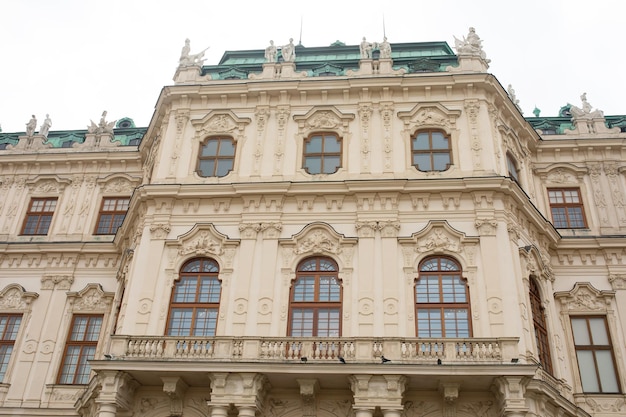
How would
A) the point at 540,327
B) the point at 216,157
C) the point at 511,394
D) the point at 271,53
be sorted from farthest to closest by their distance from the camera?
the point at 271,53 → the point at 216,157 → the point at 540,327 → the point at 511,394

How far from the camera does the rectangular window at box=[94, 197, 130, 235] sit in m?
27.0

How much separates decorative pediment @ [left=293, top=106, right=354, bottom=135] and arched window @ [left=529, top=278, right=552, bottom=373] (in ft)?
27.5

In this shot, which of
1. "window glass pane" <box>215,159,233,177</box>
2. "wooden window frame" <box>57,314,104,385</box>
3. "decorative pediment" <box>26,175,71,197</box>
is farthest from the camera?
"decorative pediment" <box>26,175,71,197</box>

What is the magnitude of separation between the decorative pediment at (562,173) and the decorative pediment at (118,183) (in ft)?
55.3

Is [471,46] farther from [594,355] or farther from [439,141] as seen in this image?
[594,355]

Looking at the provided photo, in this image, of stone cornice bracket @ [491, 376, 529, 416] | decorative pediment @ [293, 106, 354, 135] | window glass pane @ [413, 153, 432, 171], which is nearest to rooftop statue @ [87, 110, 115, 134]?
decorative pediment @ [293, 106, 354, 135]

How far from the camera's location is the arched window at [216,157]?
23.1 m

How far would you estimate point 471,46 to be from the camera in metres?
24.7

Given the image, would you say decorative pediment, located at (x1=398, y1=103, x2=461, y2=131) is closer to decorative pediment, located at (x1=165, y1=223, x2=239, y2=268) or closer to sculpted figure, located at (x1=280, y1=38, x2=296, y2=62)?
sculpted figure, located at (x1=280, y1=38, x2=296, y2=62)

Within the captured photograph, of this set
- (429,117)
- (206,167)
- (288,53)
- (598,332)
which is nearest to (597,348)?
(598,332)

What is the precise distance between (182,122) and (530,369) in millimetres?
14673

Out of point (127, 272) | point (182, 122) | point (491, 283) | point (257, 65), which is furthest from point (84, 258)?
point (491, 283)

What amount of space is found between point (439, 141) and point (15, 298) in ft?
56.1

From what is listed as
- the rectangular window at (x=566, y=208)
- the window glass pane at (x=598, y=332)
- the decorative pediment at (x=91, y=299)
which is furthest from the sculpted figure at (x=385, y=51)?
the decorative pediment at (x=91, y=299)
